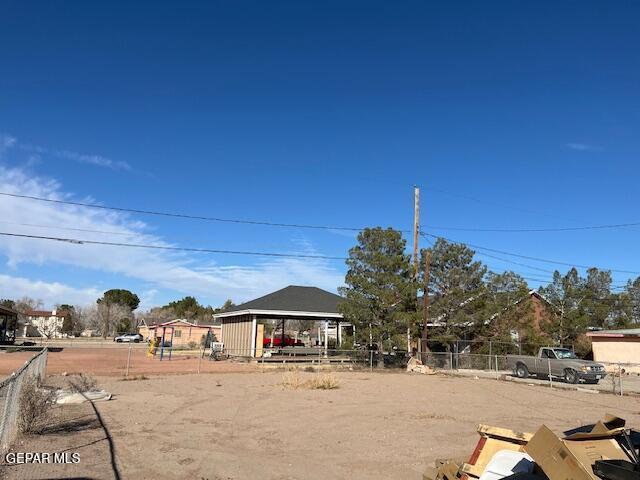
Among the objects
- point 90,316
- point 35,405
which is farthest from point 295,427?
point 90,316

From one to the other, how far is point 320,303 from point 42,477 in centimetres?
3470

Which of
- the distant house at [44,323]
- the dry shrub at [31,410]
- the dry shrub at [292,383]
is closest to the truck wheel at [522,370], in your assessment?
the dry shrub at [292,383]

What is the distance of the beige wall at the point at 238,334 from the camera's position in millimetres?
37906

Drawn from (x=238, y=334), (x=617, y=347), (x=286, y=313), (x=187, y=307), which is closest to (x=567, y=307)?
(x=617, y=347)

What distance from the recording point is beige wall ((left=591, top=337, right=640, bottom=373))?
116 ft

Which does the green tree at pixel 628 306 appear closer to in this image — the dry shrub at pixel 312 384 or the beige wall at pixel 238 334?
the beige wall at pixel 238 334

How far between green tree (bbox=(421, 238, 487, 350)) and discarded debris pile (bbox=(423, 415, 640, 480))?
28303 millimetres

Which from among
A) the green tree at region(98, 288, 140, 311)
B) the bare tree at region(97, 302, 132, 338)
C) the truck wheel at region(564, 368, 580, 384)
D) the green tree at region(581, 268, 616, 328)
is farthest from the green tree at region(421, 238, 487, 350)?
the green tree at region(98, 288, 140, 311)

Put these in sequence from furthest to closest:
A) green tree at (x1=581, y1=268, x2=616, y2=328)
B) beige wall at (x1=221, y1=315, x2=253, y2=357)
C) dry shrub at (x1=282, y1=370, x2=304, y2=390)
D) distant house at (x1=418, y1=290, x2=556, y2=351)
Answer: green tree at (x1=581, y1=268, x2=616, y2=328), beige wall at (x1=221, y1=315, x2=253, y2=357), distant house at (x1=418, y1=290, x2=556, y2=351), dry shrub at (x1=282, y1=370, x2=304, y2=390)

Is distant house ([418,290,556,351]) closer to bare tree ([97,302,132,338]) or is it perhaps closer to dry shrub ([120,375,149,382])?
dry shrub ([120,375,149,382])

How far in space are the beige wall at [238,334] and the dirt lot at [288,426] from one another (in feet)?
53.8

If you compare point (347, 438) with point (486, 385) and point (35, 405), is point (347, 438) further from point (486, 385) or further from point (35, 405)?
point (486, 385)

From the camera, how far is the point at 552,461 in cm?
464

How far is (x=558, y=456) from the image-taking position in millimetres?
4605
